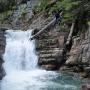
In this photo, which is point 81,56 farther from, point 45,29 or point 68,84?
point 45,29

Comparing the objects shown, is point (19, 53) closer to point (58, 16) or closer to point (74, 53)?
point (74, 53)

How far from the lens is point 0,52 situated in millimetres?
24297

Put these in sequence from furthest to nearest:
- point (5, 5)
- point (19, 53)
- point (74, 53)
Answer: point (5, 5), point (19, 53), point (74, 53)

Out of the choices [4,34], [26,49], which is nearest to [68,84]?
[26,49]

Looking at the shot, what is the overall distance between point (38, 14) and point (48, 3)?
6.02 ft

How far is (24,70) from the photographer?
2361 centimetres

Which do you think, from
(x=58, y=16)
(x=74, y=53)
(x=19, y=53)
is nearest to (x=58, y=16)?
(x=58, y=16)

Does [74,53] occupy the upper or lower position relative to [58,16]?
lower

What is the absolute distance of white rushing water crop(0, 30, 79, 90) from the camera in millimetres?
18469

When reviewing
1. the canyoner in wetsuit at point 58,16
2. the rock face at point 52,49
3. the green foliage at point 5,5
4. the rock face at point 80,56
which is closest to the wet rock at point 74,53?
the rock face at point 80,56

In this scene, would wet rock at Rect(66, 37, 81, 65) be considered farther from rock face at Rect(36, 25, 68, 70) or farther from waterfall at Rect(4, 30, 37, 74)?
waterfall at Rect(4, 30, 37, 74)

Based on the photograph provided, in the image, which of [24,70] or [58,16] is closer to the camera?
[24,70]

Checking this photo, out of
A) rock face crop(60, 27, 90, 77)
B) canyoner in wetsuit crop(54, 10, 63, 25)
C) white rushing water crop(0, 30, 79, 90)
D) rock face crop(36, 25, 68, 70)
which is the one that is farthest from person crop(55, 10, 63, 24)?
rock face crop(60, 27, 90, 77)

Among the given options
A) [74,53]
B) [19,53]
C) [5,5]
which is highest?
[5,5]
